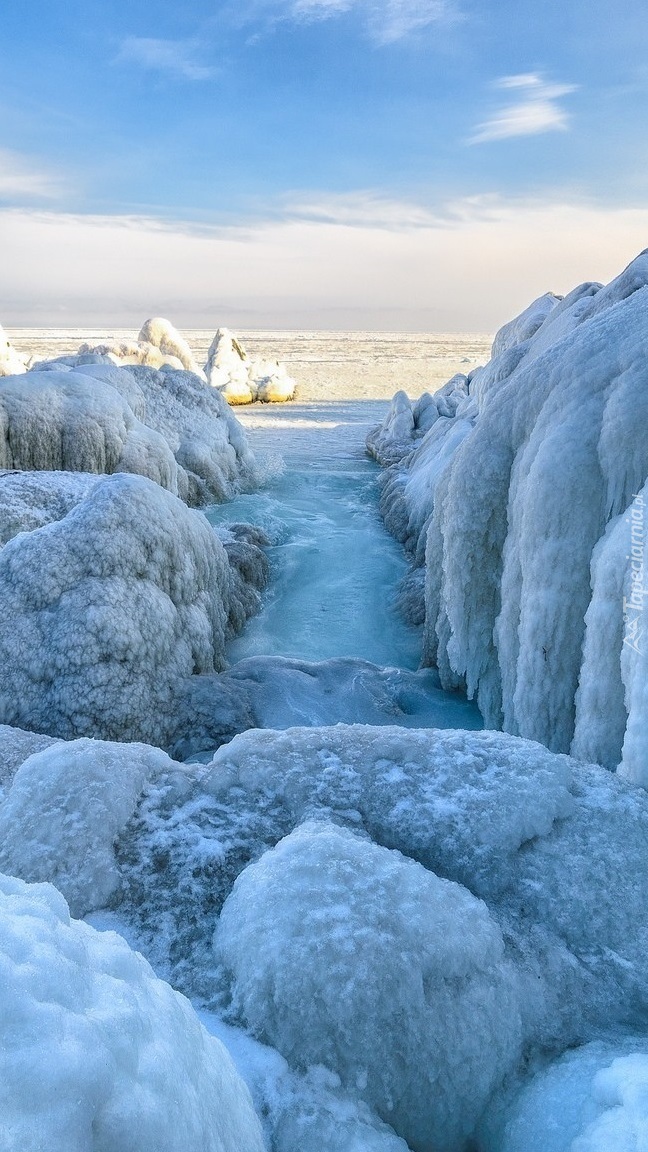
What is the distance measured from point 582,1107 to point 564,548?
3.07 metres

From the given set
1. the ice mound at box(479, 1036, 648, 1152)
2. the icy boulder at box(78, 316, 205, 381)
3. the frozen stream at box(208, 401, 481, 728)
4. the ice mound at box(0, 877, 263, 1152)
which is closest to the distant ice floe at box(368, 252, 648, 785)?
the frozen stream at box(208, 401, 481, 728)

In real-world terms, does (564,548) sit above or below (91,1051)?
above

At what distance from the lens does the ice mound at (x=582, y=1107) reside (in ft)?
5.27

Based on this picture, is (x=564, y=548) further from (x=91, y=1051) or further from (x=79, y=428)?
(x=79, y=428)

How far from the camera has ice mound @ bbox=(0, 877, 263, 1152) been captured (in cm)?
94

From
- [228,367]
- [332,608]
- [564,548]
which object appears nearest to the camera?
[564,548]

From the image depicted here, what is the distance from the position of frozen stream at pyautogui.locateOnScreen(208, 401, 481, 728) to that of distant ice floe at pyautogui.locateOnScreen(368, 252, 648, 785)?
0.69 metres

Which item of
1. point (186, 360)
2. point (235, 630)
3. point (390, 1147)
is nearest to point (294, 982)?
point (390, 1147)

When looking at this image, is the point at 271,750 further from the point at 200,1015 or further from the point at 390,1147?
the point at 390,1147

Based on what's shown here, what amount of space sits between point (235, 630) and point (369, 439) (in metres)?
13.1

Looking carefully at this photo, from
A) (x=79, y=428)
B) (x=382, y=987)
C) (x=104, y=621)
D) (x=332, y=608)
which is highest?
(x=79, y=428)

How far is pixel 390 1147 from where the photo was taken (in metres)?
1.75

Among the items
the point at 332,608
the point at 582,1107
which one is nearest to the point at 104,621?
the point at 332,608

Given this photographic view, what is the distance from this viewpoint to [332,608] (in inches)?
370
